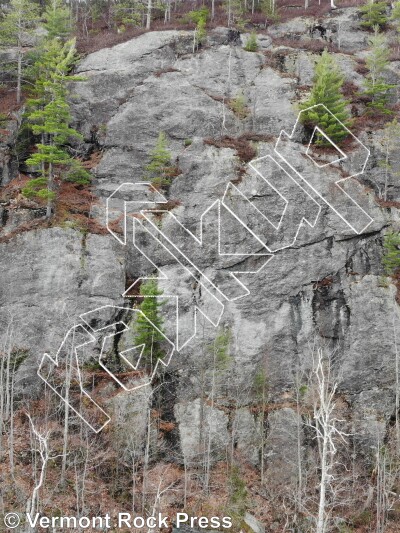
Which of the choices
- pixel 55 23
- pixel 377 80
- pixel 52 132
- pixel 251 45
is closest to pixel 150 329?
pixel 52 132

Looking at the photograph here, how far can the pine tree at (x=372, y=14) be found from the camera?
42656mm

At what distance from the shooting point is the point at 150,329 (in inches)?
859

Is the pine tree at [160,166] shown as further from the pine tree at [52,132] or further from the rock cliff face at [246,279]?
the pine tree at [52,132]

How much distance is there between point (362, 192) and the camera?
26.9 m

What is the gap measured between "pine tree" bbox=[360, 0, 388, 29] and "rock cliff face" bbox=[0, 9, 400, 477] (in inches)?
688

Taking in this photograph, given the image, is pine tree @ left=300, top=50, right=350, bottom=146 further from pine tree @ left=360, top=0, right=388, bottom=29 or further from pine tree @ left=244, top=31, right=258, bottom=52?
pine tree @ left=360, top=0, right=388, bottom=29

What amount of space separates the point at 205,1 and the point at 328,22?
47.0 ft

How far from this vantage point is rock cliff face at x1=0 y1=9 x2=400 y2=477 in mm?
21859

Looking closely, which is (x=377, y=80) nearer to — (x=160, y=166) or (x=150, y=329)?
(x=160, y=166)

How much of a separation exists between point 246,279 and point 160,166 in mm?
8376

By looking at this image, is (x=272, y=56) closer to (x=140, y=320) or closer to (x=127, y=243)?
(x=127, y=243)
